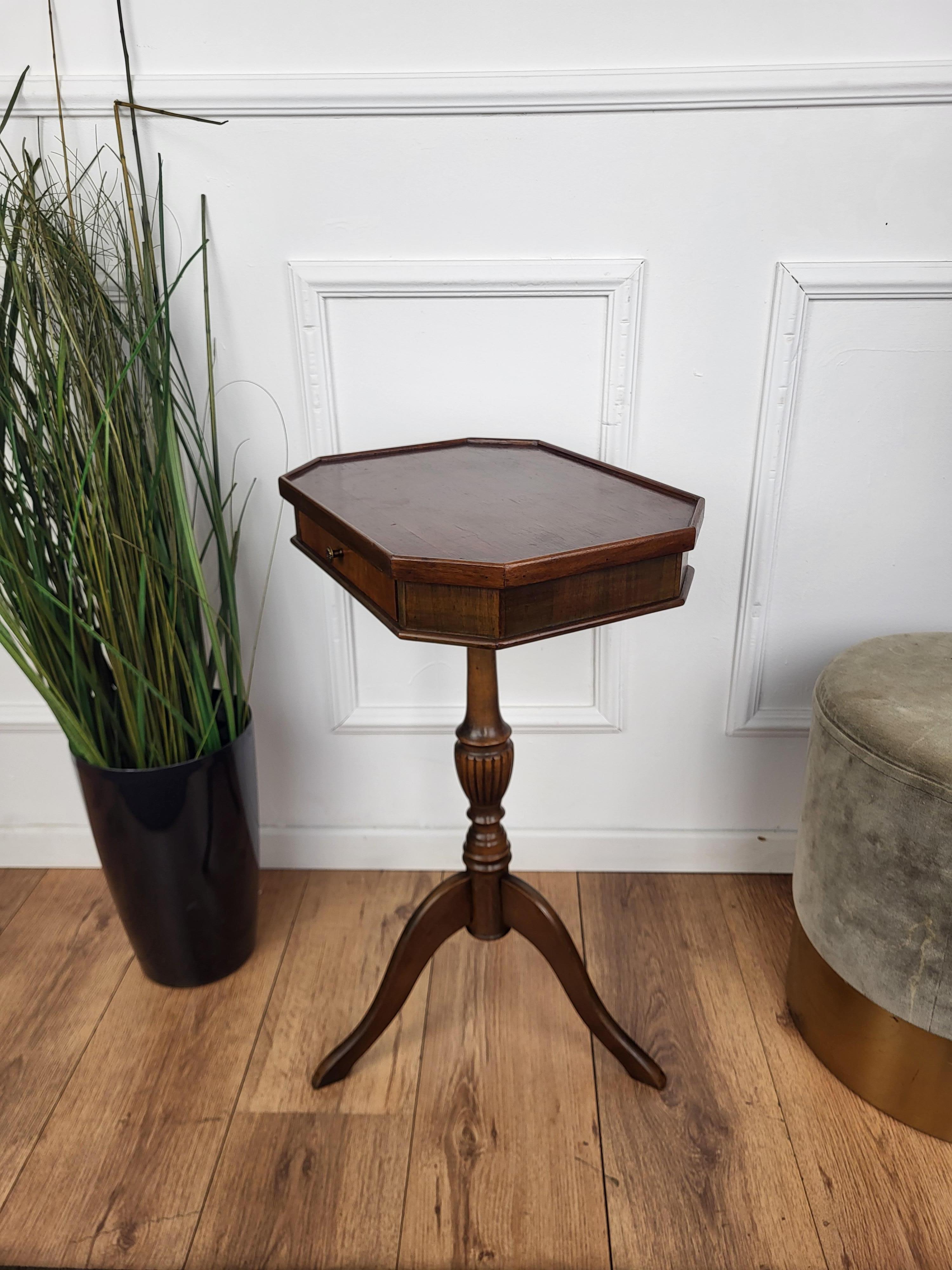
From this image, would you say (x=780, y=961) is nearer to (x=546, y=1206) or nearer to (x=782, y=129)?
(x=546, y=1206)

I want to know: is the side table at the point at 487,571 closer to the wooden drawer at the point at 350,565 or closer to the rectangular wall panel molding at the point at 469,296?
the wooden drawer at the point at 350,565

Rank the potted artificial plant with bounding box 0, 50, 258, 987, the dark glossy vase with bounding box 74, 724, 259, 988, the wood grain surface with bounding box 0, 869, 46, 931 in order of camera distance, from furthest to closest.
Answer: the wood grain surface with bounding box 0, 869, 46, 931 → the dark glossy vase with bounding box 74, 724, 259, 988 → the potted artificial plant with bounding box 0, 50, 258, 987

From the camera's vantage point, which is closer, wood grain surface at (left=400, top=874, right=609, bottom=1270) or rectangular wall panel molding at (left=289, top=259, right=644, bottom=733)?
wood grain surface at (left=400, top=874, right=609, bottom=1270)

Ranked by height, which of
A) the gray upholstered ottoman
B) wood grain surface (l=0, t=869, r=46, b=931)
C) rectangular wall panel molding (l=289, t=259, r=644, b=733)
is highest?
rectangular wall panel molding (l=289, t=259, r=644, b=733)

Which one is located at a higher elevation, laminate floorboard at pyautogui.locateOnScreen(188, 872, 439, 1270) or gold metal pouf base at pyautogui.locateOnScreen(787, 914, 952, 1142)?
gold metal pouf base at pyautogui.locateOnScreen(787, 914, 952, 1142)

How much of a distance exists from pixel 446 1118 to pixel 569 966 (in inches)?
10.5

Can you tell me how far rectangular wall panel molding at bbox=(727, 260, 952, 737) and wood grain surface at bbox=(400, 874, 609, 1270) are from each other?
1.96 feet

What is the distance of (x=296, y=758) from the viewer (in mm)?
1717

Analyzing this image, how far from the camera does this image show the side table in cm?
96

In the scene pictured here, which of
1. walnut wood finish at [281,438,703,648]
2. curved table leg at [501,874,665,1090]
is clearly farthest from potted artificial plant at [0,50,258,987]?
curved table leg at [501,874,665,1090]

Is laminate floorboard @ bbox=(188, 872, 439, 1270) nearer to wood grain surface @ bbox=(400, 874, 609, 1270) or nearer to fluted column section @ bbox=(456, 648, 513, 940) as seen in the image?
wood grain surface @ bbox=(400, 874, 609, 1270)

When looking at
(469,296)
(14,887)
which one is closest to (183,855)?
(14,887)

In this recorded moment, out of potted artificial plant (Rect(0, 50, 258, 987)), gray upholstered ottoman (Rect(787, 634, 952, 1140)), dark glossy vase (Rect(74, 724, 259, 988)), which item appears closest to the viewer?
gray upholstered ottoman (Rect(787, 634, 952, 1140))

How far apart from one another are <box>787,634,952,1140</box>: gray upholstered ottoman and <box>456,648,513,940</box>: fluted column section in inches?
17.1
